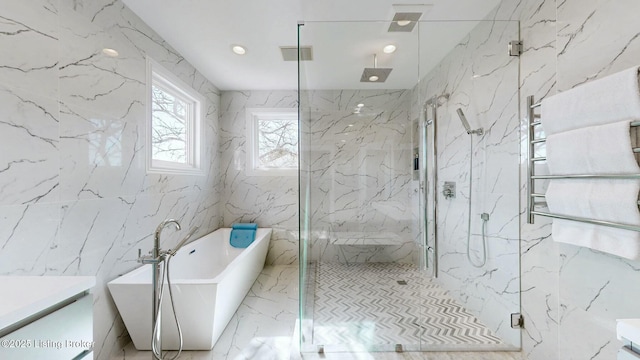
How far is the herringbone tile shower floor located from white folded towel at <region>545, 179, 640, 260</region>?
3.57ft

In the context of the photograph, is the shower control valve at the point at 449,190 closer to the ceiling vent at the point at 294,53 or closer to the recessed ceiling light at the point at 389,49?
the recessed ceiling light at the point at 389,49

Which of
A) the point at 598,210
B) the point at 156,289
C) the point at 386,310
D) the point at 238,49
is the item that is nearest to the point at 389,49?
the point at 238,49

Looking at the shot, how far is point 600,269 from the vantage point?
1.22 metres

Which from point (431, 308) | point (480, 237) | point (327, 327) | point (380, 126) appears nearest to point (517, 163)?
point (480, 237)

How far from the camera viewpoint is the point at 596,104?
108 cm

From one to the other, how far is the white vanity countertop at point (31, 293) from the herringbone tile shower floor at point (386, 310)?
5.05 ft

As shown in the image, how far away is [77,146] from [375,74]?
2.29 m

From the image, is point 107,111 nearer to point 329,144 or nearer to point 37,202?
point 37,202

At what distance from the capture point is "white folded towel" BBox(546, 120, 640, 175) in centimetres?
98

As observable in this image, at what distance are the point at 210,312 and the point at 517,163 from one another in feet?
7.69

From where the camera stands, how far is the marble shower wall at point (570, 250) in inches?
44.1

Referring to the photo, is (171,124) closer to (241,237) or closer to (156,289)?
(241,237)

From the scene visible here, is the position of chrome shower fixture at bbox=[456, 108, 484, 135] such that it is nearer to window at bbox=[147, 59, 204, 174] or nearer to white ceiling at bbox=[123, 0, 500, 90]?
white ceiling at bbox=[123, 0, 500, 90]

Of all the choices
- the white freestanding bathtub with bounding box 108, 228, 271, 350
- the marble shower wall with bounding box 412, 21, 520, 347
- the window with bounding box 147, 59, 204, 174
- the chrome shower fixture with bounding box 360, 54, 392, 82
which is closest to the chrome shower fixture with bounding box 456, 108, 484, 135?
the marble shower wall with bounding box 412, 21, 520, 347
